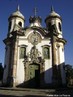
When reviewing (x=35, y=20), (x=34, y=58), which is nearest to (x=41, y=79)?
(x=34, y=58)

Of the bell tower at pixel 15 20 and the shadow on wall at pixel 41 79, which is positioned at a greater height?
the bell tower at pixel 15 20

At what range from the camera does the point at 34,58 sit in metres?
23.8

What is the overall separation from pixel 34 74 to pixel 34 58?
225 cm

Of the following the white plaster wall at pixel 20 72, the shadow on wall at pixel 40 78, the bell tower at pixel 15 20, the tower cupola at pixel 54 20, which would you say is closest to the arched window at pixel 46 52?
the shadow on wall at pixel 40 78

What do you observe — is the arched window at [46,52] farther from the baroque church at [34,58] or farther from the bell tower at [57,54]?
the bell tower at [57,54]

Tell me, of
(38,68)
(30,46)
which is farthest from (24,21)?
(38,68)

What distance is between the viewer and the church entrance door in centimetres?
2288

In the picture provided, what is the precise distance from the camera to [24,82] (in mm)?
22703

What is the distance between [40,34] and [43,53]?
3057 millimetres

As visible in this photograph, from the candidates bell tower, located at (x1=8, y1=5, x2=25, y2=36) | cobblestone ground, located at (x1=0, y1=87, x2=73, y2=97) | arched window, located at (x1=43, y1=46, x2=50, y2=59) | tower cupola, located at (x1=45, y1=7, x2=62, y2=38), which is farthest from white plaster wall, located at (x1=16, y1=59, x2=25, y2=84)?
tower cupola, located at (x1=45, y1=7, x2=62, y2=38)

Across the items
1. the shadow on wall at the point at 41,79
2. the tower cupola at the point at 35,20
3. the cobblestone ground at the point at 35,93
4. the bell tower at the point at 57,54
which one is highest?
the tower cupola at the point at 35,20

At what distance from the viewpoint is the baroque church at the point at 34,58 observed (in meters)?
22.8

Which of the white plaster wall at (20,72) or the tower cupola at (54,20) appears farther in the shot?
the tower cupola at (54,20)

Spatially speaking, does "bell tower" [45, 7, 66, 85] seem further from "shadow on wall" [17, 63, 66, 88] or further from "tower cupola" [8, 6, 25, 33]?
"tower cupola" [8, 6, 25, 33]
